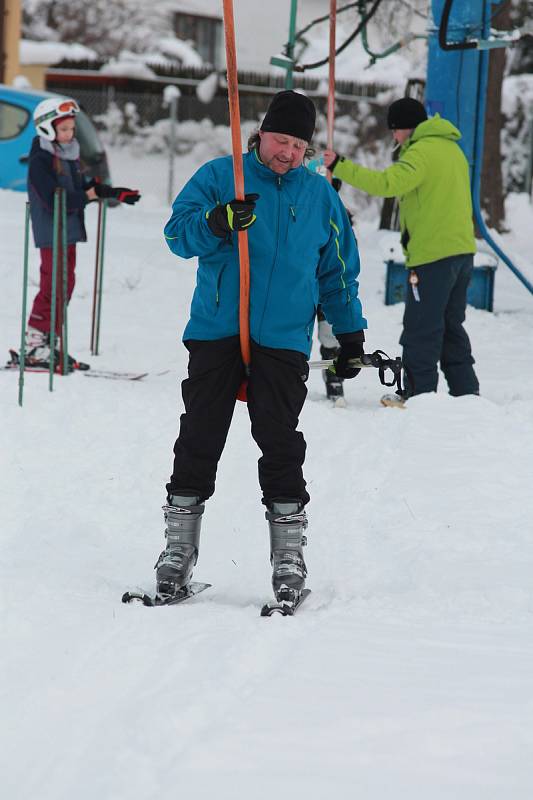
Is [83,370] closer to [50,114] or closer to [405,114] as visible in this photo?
[50,114]

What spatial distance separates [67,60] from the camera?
26594 millimetres

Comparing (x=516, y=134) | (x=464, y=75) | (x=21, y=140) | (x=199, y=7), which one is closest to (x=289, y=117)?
(x=464, y=75)

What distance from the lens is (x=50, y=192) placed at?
7.46 metres

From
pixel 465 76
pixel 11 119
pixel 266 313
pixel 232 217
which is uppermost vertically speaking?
pixel 465 76

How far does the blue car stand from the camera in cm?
1620

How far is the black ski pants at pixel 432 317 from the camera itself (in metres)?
7.03

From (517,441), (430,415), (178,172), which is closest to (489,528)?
(517,441)

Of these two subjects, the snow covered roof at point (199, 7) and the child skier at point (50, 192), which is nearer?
the child skier at point (50, 192)

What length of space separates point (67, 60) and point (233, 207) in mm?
24098

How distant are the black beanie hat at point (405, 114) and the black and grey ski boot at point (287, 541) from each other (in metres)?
3.46

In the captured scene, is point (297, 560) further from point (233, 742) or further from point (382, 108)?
point (382, 108)

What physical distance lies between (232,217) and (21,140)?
518 inches

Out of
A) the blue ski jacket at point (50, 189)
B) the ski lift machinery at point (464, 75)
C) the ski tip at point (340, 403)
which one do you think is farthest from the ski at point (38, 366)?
the ski lift machinery at point (464, 75)

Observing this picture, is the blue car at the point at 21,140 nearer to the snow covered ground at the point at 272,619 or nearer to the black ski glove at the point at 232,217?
the snow covered ground at the point at 272,619
